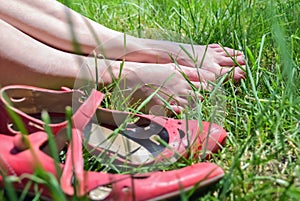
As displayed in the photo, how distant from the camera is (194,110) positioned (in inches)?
50.1

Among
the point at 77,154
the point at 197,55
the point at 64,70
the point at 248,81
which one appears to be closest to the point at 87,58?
the point at 64,70

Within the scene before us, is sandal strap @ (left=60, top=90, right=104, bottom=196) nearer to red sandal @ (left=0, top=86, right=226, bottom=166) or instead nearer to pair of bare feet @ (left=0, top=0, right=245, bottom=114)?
red sandal @ (left=0, top=86, right=226, bottom=166)

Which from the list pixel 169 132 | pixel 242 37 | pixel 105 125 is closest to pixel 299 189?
pixel 169 132

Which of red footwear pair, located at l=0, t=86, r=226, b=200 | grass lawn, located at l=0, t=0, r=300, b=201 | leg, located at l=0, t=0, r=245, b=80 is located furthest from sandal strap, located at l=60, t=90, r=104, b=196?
leg, located at l=0, t=0, r=245, b=80

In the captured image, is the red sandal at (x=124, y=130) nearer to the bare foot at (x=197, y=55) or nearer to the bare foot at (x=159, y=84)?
the bare foot at (x=159, y=84)

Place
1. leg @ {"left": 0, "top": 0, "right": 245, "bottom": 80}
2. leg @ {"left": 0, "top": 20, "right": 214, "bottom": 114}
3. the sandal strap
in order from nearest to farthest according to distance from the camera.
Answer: the sandal strap < leg @ {"left": 0, "top": 20, "right": 214, "bottom": 114} < leg @ {"left": 0, "top": 0, "right": 245, "bottom": 80}

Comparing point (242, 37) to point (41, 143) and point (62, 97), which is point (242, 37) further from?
point (41, 143)

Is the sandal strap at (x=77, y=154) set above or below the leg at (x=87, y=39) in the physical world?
below

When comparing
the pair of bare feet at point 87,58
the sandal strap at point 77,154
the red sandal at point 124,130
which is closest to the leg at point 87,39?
the pair of bare feet at point 87,58

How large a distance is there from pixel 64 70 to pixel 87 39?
0.22 m

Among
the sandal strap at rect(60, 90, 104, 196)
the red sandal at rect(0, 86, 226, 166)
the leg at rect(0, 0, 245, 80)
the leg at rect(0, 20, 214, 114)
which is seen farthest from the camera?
the leg at rect(0, 0, 245, 80)

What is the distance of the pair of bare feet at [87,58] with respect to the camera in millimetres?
1308

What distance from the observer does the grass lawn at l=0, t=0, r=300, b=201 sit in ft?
2.97

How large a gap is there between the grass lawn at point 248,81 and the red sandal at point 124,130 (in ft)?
0.11
